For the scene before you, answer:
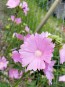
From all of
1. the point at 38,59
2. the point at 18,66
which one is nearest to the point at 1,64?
the point at 18,66

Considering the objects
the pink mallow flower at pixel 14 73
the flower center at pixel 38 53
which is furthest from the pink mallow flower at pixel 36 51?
the pink mallow flower at pixel 14 73

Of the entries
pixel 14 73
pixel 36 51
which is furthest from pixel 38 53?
pixel 14 73

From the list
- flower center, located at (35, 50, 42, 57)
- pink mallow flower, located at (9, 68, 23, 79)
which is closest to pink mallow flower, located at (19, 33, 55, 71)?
flower center, located at (35, 50, 42, 57)

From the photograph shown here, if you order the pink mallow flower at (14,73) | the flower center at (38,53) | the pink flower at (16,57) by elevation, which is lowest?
the pink mallow flower at (14,73)

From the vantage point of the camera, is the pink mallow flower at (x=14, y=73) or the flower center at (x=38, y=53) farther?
the pink mallow flower at (x=14, y=73)

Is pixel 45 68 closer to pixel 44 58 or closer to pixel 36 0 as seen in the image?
pixel 44 58

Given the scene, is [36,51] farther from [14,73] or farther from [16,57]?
[14,73]

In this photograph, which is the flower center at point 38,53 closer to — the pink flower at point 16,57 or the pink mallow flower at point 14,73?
the pink flower at point 16,57

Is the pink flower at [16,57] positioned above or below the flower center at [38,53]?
below
